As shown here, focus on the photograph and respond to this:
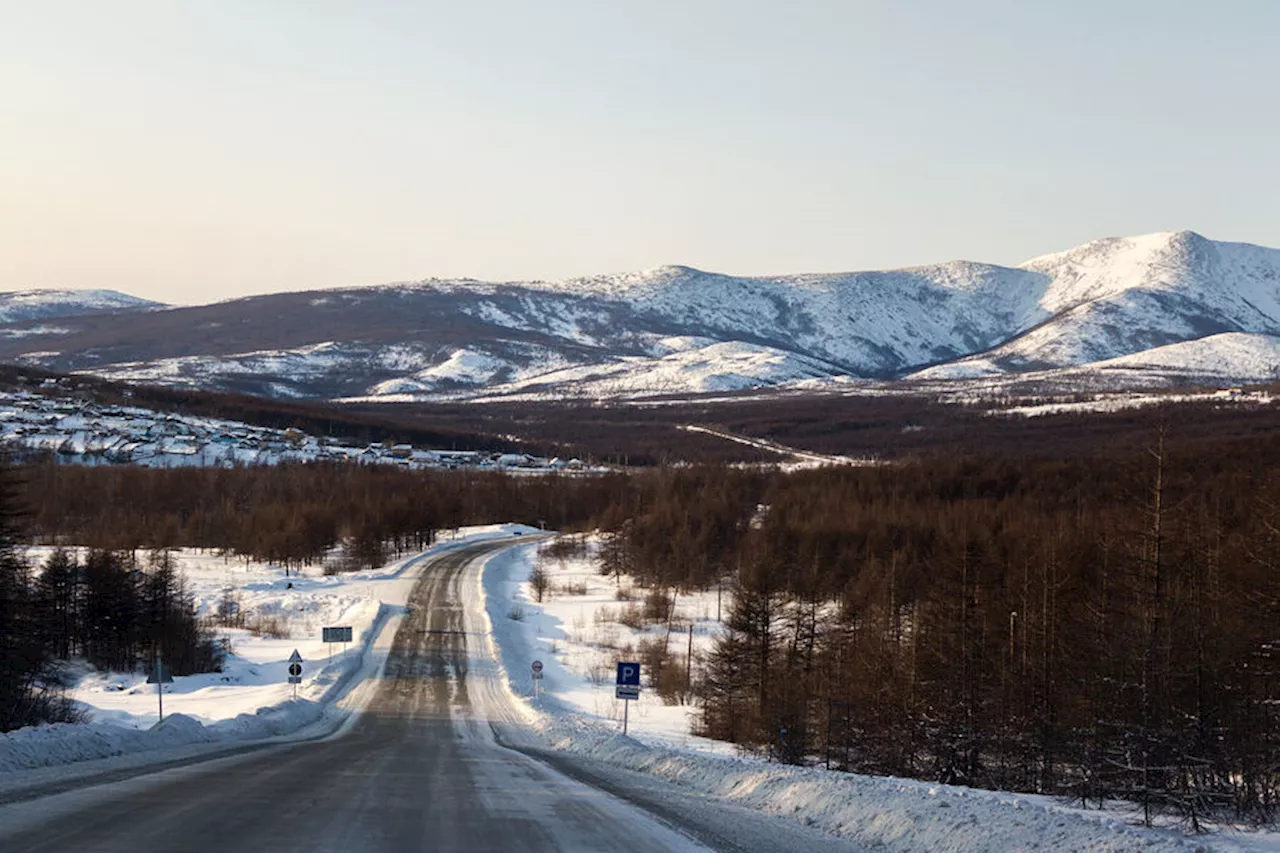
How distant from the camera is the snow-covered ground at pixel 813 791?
13.6m

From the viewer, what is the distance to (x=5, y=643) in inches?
1531

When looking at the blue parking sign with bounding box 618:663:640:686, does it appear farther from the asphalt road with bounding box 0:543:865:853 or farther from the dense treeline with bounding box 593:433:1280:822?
the dense treeline with bounding box 593:433:1280:822

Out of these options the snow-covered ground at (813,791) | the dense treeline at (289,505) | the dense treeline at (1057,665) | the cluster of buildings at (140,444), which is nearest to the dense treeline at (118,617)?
the snow-covered ground at (813,791)

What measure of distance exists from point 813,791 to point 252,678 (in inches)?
1785

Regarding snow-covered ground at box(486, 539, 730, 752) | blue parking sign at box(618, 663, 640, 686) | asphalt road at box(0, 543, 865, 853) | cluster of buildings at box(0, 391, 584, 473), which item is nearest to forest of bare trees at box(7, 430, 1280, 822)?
snow-covered ground at box(486, 539, 730, 752)

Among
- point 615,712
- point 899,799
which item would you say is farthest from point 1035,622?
point 899,799

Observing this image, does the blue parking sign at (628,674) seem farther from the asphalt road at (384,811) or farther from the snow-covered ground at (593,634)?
the snow-covered ground at (593,634)

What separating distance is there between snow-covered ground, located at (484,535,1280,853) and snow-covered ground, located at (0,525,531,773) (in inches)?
314

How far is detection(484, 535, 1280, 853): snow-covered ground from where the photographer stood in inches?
535

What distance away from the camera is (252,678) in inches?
2239

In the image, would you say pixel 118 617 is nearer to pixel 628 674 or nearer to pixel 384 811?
pixel 628 674

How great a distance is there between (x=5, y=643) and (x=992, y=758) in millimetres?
33960

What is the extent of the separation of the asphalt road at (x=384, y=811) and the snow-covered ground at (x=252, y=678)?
7.56 ft

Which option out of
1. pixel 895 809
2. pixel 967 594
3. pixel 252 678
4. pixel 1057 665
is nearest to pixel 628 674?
pixel 967 594
